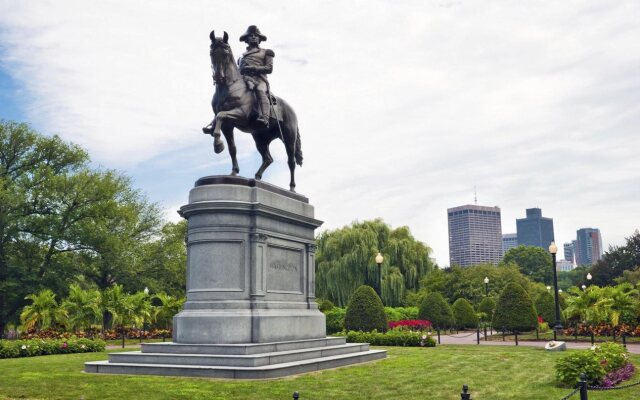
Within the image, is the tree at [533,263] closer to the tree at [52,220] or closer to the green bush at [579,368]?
the tree at [52,220]

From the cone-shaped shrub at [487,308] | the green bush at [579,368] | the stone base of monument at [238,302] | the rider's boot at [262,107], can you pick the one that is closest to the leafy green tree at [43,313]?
the stone base of monument at [238,302]

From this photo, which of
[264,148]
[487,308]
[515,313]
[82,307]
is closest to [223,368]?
[264,148]

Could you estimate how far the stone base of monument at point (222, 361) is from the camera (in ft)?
46.2

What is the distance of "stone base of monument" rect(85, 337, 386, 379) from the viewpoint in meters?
14.1

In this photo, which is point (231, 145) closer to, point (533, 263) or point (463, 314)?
point (463, 314)

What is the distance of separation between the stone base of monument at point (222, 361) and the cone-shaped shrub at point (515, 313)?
1972 centimetres

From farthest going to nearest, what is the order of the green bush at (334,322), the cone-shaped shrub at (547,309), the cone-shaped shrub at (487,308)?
the cone-shaped shrub at (487,308) → the cone-shaped shrub at (547,309) → the green bush at (334,322)

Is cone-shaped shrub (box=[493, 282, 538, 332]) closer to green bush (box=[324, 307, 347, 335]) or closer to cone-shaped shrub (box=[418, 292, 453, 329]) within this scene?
cone-shaped shrub (box=[418, 292, 453, 329])

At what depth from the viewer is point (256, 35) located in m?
19.3

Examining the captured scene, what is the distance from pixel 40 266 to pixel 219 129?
32712 millimetres

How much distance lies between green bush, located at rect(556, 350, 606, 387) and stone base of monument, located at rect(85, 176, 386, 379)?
18.7 ft

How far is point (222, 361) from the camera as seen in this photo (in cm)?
1453

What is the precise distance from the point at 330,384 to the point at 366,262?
3649 cm

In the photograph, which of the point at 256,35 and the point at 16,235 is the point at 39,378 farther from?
the point at 16,235
